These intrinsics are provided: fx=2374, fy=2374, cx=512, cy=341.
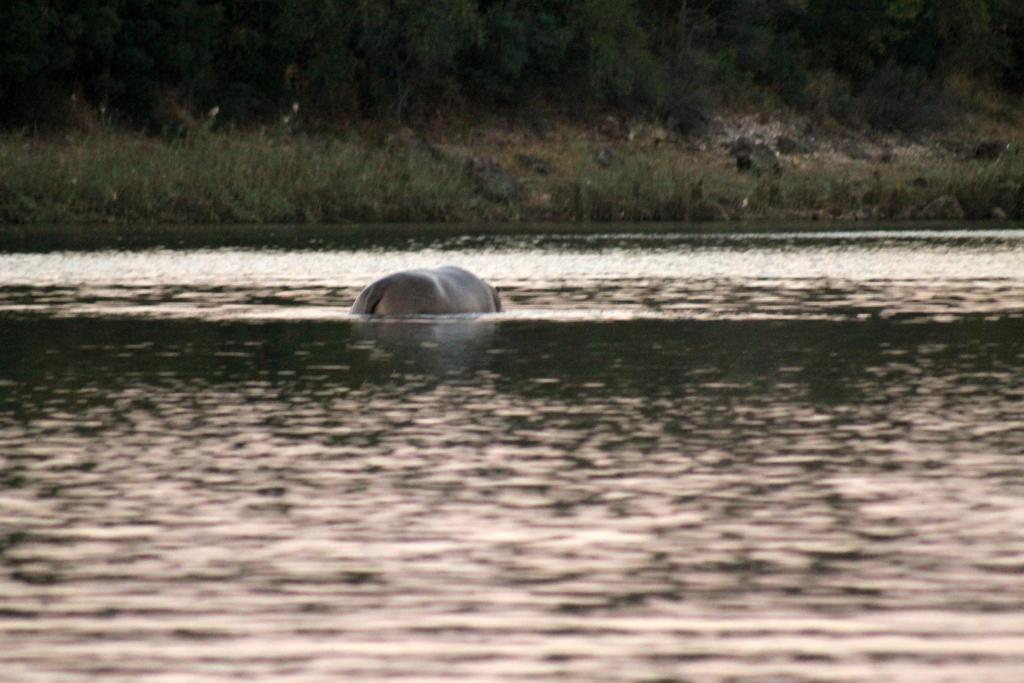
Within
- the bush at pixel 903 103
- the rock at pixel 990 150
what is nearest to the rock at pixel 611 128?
the rock at pixel 990 150

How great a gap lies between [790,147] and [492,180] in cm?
1629

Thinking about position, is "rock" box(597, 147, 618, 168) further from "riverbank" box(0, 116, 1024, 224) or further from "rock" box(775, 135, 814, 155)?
"rock" box(775, 135, 814, 155)

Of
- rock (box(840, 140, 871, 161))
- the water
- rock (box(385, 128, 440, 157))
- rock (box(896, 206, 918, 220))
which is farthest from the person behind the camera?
rock (box(840, 140, 871, 161))

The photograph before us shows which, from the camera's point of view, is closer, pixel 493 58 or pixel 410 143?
pixel 410 143

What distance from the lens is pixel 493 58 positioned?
71562mm

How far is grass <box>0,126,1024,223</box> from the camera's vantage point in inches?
2041

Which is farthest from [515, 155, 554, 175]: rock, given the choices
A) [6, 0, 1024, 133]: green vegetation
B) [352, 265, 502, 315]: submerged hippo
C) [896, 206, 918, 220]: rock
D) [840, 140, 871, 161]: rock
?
[352, 265, 502, 315]: submerged hippo

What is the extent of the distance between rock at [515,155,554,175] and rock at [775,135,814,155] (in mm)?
11012

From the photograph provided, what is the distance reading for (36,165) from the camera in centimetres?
5169

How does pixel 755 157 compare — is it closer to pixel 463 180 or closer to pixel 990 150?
pixel 990 150

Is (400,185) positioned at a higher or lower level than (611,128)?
lower

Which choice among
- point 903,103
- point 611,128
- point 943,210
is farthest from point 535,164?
point 903,103

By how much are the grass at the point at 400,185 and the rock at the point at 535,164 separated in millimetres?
177

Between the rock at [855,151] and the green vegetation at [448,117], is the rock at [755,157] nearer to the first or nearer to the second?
the green vegetation at [448,117]
